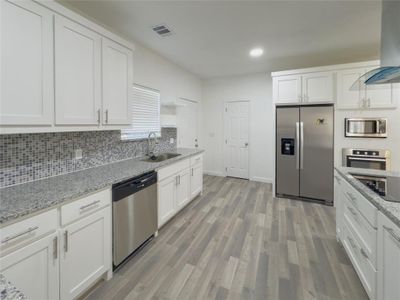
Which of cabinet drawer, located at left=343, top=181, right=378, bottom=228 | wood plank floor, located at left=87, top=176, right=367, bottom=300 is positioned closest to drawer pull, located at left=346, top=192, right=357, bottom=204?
cabinet drawer, located at left=343, top=181, right=378, bottom=228

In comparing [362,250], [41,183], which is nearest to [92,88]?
[41,183]

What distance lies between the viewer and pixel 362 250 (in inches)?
65.6

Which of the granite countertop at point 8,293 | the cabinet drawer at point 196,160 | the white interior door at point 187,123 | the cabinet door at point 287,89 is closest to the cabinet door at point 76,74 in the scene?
the granite countertop at point 8,293

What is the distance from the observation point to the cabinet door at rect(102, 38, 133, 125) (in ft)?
7.16

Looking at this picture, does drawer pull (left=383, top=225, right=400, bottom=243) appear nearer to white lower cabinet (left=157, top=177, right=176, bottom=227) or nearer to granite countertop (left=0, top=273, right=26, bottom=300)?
Answer: granite countertop (left=0, top=273, right=26, bottom=300)

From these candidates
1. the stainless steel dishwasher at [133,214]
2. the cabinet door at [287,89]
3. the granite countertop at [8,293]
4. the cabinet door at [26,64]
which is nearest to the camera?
the granite countertop at [8,293]

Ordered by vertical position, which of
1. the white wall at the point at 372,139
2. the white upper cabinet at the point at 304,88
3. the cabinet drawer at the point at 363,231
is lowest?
the cabinet drawer at the point at 363,231

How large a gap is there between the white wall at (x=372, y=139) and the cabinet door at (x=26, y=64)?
13.4 feet

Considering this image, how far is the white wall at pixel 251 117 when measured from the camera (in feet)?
16.4

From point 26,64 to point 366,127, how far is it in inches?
175

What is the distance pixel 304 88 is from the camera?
12.2 feet

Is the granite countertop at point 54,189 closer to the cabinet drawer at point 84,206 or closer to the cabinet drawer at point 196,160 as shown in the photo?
the cabinet drawer at point 84,206

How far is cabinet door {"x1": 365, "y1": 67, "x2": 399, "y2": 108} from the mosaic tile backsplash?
3960 mm

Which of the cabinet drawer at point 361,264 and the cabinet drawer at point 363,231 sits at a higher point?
the cabinet drawer at point 363,231
